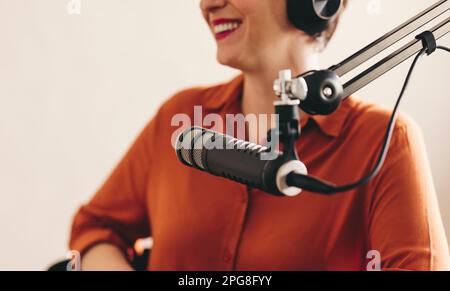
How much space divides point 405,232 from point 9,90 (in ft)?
2.38

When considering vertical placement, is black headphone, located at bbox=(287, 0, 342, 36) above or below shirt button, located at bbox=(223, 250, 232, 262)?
above

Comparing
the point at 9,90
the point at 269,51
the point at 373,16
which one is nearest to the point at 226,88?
the point at 269,51

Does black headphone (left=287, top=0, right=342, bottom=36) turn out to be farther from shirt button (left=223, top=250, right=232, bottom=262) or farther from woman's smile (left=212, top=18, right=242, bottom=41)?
shirt button (left=223, top=250, right=232, bottom=262)

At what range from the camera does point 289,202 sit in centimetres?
88

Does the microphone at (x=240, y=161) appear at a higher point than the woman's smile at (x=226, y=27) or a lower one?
lower

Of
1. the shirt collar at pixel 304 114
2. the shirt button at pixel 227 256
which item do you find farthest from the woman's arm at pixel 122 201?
the shirt button at pixel 227 256

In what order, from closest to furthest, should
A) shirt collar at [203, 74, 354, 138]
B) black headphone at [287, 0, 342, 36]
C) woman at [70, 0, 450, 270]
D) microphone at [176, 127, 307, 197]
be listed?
1. microphone at [176, 127, 307, 197]
2. black headphone at [287, 0, 342, 36]
3. woman at [70, 0, 450, 270]
4. shirt collar at [203, 74, 354, 138]

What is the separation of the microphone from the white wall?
53cm

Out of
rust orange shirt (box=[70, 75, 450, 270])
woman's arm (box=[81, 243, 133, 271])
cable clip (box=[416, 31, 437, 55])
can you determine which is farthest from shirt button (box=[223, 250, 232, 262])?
cable clip (box=[416, 31, 437, 55])

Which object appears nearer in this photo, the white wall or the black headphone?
the black headphone

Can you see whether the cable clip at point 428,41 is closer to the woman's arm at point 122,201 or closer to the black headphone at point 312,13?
the black headphone at point 312,13

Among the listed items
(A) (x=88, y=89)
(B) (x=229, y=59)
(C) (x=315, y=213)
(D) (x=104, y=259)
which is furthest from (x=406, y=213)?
(A) (x=88, y=89)

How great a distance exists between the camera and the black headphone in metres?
0.71

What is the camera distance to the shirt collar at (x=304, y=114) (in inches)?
36.1
